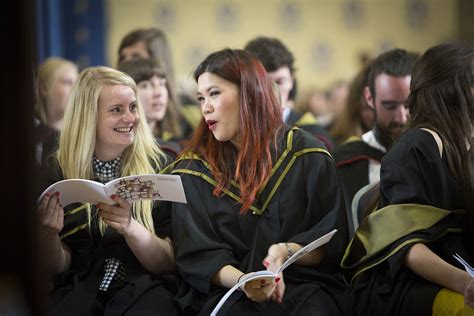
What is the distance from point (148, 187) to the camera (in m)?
2.59

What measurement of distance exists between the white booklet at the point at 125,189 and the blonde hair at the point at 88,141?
28 cm

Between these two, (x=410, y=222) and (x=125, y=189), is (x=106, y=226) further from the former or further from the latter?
(x=410, y=222)

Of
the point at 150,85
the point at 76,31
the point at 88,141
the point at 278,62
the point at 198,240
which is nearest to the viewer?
the point at 198,240

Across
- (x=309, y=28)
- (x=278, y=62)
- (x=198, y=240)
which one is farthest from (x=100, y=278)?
(x=309, y=28)

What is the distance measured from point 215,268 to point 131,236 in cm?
34

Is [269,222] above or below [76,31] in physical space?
below

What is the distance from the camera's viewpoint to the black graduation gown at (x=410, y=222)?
8.71ft

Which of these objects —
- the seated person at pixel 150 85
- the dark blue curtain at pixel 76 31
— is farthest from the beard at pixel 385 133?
the dark blue curtain at pixel 76 31

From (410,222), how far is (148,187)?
38.6 inches

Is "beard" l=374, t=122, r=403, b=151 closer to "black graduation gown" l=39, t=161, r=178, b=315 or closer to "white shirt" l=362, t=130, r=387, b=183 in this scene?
"white shirt" l=362, t=130, r=387, b=183

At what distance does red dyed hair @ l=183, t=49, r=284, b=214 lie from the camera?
285cm

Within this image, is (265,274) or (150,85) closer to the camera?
(265,274)

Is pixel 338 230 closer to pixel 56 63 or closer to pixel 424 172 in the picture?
pixel 424 172

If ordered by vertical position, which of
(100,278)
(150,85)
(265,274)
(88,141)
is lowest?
(100,278)
